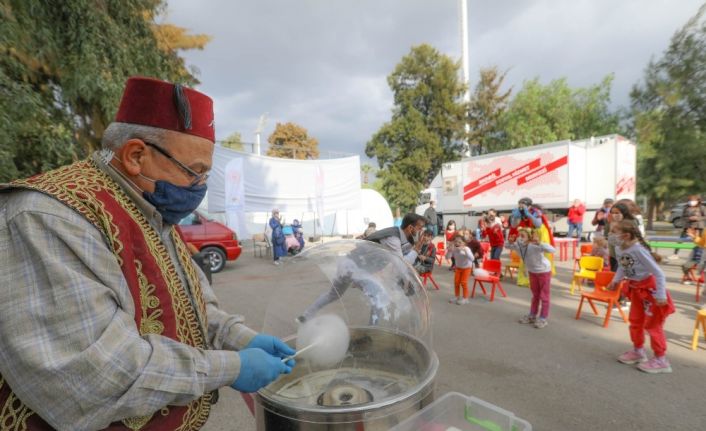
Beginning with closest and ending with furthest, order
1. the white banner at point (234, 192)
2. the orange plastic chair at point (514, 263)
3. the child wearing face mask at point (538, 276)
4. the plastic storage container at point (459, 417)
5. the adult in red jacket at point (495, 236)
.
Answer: the plastic storage container at point (459, 417) < the child wearing face mask at point (538, 276) < the orange plastic chair at point (514, 263) < the adult in red jacket at point (495, 236) < the white banner at point (234, 192)

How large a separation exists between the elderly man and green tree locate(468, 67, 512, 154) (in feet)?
96.1

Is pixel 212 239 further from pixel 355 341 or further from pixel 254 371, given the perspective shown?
pixel 254 371

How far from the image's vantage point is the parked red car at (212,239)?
31.6ft

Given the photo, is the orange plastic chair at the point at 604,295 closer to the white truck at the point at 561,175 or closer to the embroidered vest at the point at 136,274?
the embroidered vest at the point at 136,274

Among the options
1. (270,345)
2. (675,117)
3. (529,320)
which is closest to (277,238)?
(529,320)

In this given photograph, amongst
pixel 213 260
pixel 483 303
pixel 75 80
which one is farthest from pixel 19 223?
pixel 213 260

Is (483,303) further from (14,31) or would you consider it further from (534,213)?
(14,31)

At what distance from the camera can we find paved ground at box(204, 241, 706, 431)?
3.03 meters

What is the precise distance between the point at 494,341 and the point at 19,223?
4.98m

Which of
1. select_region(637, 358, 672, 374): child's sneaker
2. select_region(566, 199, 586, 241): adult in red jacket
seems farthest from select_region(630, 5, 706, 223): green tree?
select_region(637, 358, 672, 374): child's sneaker

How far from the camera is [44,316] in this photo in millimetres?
831

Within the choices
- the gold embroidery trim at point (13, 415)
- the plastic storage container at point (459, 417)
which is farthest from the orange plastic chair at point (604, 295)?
the gold embroidery trim at point (13, 415)

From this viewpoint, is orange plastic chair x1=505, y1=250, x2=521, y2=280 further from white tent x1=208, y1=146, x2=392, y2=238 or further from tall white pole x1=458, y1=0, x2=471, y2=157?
tall white pole x1=458, y1=0, x2=471, y2=157

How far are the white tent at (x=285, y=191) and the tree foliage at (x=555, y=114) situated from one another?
1614cm
